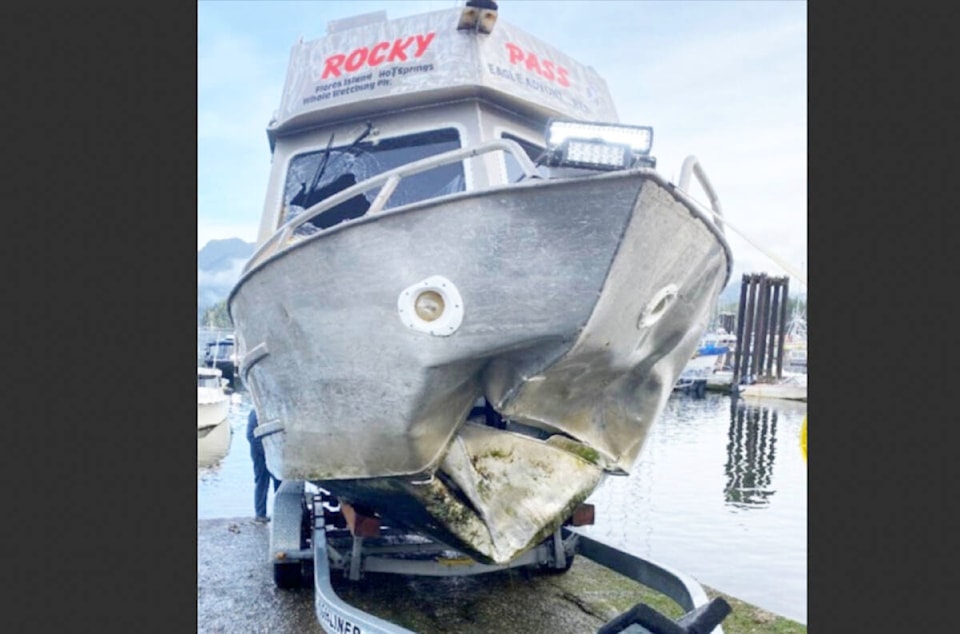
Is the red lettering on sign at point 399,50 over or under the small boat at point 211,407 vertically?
over

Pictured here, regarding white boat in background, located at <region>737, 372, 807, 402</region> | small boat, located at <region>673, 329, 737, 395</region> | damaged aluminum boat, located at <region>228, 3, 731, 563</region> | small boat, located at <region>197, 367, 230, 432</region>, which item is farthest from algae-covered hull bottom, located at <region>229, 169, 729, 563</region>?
small boat, located at <region>673, 329, 737, 395</region>

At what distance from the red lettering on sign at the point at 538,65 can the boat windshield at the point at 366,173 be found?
0.67 metres

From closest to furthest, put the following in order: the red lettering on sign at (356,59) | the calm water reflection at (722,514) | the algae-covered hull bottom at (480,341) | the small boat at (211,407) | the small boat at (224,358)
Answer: the algae-covered hull bottom at (480,341) < the red lettering on sign at (356,59) < the calm water reflection at (722,514) < the small boat at (211,407) < the small boat at (224,358)

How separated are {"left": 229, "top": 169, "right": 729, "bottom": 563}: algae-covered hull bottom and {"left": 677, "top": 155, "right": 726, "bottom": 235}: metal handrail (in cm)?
17

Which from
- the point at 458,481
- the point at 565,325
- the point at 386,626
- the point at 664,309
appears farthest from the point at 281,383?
the point at 664,309

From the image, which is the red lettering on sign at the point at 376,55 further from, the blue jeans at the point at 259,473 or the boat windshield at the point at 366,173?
the blue jeans at the point at 259,473

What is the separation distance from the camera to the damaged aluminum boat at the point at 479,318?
126 inches

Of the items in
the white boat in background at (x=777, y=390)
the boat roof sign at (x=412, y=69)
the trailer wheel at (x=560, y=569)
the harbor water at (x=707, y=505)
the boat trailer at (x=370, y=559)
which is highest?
the boat roof sign at (x=412, y=69)

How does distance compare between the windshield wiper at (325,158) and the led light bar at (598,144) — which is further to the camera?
the windshield wiper at (325,158)

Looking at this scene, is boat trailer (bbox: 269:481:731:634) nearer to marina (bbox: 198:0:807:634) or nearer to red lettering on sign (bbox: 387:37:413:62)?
marina (bbox: 198:0:807:634)

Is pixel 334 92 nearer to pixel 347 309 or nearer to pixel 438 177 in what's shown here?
pixel 438 177

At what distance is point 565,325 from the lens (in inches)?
130

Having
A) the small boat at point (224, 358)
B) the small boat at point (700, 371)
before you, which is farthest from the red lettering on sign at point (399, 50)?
the small boat at point (700, 371)

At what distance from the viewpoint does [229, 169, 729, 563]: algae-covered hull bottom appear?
3213mm
